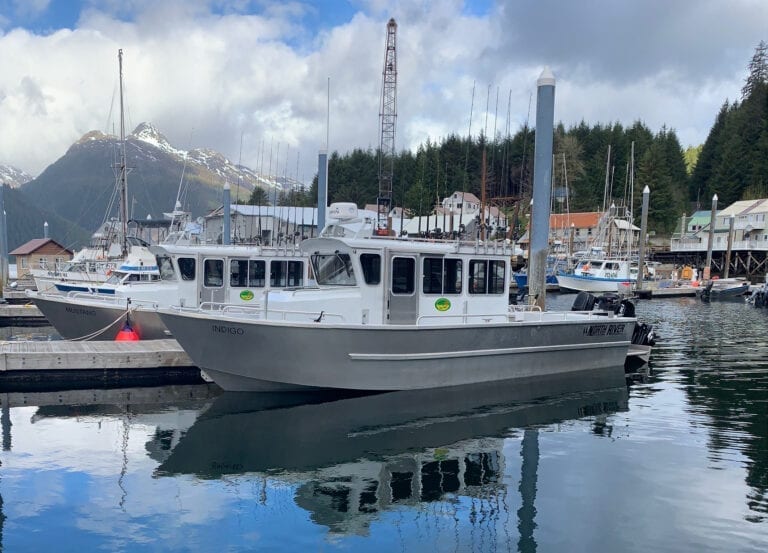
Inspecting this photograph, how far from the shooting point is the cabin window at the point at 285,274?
54.3 ft

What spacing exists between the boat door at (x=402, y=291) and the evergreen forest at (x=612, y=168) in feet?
182

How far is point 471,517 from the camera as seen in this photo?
7430 millimetres

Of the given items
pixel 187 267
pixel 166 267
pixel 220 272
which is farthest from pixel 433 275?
pixel 166 267

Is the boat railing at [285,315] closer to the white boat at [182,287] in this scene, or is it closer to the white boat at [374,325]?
the white boat at [374,325]

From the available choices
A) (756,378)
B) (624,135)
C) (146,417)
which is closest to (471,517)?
(146,417)

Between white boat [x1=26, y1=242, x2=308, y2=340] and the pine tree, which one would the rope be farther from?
the pine tree

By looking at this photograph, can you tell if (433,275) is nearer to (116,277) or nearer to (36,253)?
(116,277)

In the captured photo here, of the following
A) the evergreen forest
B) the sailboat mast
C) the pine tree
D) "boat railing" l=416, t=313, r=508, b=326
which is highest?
the pine tree

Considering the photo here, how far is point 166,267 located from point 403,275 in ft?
24.5

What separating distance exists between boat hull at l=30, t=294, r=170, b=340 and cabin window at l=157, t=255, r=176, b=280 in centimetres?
104

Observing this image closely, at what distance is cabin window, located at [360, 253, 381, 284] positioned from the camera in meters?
12.3

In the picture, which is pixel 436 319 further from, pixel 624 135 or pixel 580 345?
pixel 624 135

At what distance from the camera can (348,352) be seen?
11.9 meters

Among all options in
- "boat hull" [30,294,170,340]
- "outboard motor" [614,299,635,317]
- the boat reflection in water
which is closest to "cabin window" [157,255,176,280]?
"boat hull" [30,294,170,340]
